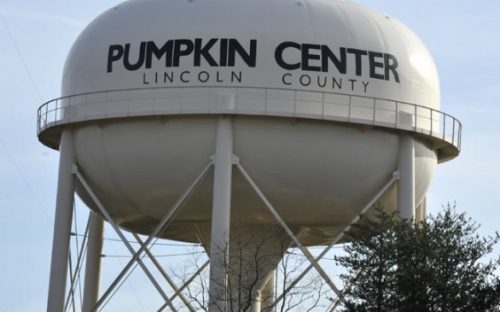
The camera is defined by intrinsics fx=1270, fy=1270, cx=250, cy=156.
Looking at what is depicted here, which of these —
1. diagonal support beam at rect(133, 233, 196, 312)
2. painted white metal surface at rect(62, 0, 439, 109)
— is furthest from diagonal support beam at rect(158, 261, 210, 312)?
painted white metal surface at rect(62, 0, 439, 109)

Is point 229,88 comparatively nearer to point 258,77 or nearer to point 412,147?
point 258,77

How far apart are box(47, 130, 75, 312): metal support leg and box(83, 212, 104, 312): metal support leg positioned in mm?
3033

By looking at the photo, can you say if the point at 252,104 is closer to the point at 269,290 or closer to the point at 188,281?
the point at 188,281

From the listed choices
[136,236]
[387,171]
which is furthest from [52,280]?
[387,171]

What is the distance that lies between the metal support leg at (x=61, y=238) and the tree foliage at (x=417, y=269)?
717 centimetres

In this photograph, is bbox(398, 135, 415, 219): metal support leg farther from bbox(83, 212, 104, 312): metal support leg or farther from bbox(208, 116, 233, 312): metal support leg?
bbox(83, 212, 104, 312): metal support leg

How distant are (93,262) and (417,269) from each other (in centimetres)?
1124

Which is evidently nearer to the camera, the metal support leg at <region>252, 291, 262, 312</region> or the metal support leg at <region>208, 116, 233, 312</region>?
the metal support leg at <region>208, 116, 233, 312</region>

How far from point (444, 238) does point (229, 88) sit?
5660 millimetres

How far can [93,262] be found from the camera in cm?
3312

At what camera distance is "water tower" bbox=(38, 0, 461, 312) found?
27.3 meters

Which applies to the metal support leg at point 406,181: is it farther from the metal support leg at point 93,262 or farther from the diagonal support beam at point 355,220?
the metal support leg at point 93,262

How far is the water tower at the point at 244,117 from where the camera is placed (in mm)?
27328

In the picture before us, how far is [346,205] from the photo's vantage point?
92.8 feet
